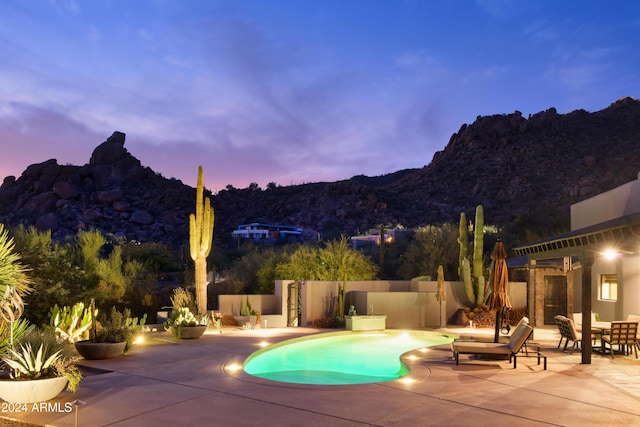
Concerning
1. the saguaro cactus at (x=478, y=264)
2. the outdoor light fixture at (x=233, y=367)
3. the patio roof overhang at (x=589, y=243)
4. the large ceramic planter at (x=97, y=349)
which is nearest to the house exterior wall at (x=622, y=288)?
the saguaro cactus at (x=478, y=264)

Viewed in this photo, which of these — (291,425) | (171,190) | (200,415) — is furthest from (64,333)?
(171,190)

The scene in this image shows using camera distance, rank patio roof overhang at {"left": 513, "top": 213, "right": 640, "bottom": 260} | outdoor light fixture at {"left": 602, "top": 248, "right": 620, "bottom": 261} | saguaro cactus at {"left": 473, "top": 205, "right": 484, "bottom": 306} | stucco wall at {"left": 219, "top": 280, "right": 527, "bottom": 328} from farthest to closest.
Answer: saguaro cactus at {"left": 473, "top": 205, "right": 484, "bottom": 306} < stucco wall at {"left": 219, "top": 280, "right": 527, "bottom": 328} < outdoor light fixture at {"left": 602, "top": 248, "right": 620, "bottom": 261} < patio roof overhang at {"left": 513, "top": 213, "right": 640, "bottom": 260}

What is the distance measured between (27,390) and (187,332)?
6.18m

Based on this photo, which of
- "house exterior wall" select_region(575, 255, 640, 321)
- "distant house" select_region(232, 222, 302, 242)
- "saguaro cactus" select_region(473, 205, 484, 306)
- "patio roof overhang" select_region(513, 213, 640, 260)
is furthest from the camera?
"distant house" select_region(232, 222, 302, 242)

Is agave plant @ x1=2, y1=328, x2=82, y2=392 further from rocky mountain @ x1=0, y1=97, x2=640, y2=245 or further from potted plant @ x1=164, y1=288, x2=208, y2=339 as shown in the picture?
rocky mountain @ x1=0, y1=97, x2=640, y2=245

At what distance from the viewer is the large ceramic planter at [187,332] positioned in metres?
11.9

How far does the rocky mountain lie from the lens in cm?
3872

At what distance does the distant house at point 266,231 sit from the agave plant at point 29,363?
36491 millimetres

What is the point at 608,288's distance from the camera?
15.2m

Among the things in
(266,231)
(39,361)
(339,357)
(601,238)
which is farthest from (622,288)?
(266,231)

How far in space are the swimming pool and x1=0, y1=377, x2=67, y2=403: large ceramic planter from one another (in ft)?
12.2

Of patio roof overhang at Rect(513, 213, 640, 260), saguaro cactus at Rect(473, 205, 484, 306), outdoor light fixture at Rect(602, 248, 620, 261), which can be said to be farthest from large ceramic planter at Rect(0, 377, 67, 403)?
saguaro cactus at Rect(473, 205, 484, 306)

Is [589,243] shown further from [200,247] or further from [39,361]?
[200,247]

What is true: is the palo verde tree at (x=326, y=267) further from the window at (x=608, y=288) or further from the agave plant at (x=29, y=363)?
the agave plant at (x=29, y=363)
